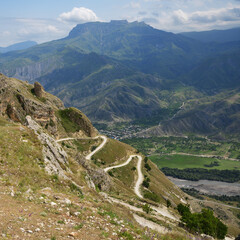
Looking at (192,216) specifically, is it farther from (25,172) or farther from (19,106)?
(19,106)

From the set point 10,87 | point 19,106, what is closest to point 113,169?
point 19,106

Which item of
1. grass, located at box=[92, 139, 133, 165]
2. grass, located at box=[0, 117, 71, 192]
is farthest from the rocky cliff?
grass, located at box=[0, 117, 71, 192]

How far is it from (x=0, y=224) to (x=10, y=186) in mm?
7958

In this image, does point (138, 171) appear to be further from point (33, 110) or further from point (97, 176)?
point (33, 110)

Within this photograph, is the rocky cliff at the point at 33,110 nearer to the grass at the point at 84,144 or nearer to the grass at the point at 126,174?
the grass at the point at 84,144

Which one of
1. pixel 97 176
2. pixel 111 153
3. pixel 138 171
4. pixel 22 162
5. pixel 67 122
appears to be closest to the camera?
pixel 22 162

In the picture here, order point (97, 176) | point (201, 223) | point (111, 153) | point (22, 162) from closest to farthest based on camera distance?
point (22, 162) < point (201, 223) < point (97, 176) < point (111, 153)

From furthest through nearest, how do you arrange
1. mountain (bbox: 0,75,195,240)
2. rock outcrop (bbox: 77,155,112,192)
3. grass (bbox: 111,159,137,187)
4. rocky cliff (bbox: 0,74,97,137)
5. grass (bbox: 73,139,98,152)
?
grass (bbox: 73,139,98,152)
grass (bbox: 111,159,137,187)
rocky cliff (bbox: 0,74,97,137)
rock outcrop (bbox: 77,155,112,192)
mountain (bbox: 0,75,195,240)

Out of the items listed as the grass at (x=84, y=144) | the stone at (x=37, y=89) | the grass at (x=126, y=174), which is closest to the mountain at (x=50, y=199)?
the grass at (x=126, y=174)

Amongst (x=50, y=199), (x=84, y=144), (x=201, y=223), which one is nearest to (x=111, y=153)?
(x=84, y=144)

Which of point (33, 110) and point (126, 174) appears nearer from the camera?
point (33, 110)

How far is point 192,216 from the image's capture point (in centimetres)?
4859

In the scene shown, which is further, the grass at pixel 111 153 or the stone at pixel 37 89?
the stone at pixel 37 89

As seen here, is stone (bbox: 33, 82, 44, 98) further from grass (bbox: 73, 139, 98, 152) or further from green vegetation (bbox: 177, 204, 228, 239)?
green vegetation (bbox: 177, 204, 228, 239)
